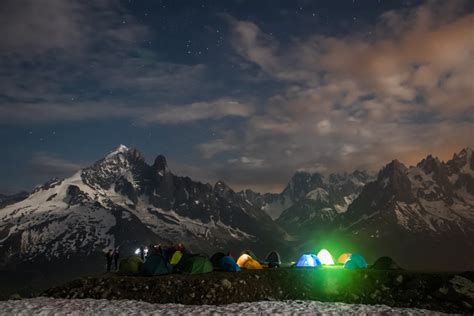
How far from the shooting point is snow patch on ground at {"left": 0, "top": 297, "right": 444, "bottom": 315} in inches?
1158

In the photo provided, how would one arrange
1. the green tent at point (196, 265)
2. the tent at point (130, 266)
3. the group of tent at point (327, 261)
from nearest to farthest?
the green tent at point (196, 265) < the tent at point (130, 266) < the group of tent at point (327, 261)

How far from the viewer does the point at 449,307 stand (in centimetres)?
3303

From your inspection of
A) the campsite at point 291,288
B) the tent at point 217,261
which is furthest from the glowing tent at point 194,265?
the tent at point 217,261

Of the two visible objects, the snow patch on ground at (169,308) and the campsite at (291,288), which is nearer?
the snow patch on ground at (169,308)

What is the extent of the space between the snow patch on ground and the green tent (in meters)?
8.52

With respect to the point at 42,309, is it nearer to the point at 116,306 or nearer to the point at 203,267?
the point at 116,306

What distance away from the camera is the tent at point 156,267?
42375 millimetres

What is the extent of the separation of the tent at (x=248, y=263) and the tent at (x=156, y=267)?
10547 millimetres

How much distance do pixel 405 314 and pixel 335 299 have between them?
8934 millimetres

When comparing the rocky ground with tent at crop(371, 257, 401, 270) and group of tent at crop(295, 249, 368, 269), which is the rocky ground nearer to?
tent at crop(371, 257, 401, 270)

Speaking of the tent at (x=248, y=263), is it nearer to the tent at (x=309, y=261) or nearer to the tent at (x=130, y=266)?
the tent at (x=309, y=261)

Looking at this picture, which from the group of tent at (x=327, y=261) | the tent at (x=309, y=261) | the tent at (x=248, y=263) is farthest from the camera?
the tent at (x=309, y=261)

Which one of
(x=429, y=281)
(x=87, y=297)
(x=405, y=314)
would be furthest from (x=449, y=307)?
(x=87, y=297)

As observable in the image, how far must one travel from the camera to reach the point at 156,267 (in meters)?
42.8
